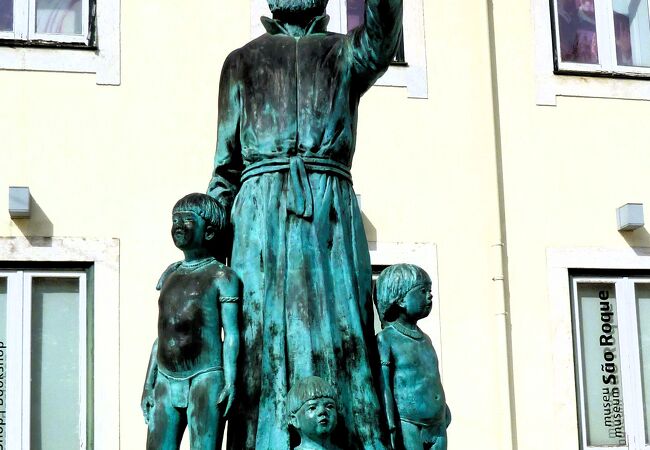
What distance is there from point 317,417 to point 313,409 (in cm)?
3

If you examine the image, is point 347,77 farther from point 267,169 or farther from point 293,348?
point 293,348

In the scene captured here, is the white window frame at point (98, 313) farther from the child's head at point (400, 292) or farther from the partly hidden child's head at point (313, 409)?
the partly hidden child's head at point (313, 409)

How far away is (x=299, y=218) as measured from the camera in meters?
6.95

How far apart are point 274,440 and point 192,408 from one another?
1.17 ft

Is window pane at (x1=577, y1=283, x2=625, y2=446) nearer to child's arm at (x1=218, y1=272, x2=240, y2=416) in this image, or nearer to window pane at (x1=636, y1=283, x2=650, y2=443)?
window pane at (x1=636, y1=283, x2=650, y2=443)

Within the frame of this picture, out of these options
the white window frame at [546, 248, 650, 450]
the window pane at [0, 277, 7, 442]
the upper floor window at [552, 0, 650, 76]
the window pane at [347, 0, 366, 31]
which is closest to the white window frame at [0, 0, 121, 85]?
the window pane at [0, 277, 7, 442]

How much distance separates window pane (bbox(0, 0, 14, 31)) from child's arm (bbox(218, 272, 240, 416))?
899 cm

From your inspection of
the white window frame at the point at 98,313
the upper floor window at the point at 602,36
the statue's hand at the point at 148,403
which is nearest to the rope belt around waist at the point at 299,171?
the statue's hand at the point at 148,403

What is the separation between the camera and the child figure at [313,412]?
652cm

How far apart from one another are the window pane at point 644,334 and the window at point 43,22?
525 cm

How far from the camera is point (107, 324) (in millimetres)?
14859

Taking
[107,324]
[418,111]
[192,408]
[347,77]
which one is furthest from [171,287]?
[418,111]

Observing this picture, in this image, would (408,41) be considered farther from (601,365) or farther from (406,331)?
→ (406,331)

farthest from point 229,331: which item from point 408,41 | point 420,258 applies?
point 408,41
